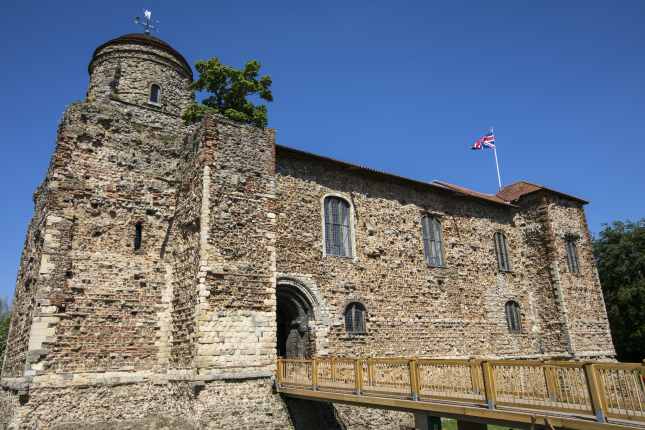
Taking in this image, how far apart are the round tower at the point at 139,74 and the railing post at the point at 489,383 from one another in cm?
1375

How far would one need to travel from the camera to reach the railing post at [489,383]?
308 inches

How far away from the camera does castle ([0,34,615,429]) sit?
1241 centimetres

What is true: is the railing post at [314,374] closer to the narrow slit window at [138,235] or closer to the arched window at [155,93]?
the narrow slit window at [138,235]

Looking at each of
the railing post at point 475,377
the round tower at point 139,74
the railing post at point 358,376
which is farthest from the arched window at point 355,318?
the round tower at point 139,74

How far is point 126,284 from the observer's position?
13.9 meters

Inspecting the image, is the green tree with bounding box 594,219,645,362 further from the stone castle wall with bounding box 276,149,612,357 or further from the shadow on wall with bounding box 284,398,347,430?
the shadow on wall with bounding box 284,398,347,430

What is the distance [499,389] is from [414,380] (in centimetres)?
180

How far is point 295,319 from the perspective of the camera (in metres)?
15.2

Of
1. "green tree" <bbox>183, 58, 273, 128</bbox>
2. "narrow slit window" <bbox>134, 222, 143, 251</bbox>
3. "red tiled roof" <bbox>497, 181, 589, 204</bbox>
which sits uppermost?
"green tree" <bbox>183, 58, 273, 128</bbox>

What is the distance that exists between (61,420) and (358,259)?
9.74 m

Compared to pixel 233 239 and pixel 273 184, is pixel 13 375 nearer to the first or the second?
pixel 233 239

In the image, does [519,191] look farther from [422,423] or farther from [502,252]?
[422,423]

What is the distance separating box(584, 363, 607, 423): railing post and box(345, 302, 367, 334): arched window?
9.57 meters

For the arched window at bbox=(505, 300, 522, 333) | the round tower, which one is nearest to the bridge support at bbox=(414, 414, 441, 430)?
the arched window at bbox=(505, 300, 522, 333)
